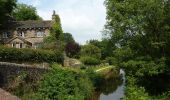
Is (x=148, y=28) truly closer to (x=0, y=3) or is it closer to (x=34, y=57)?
(x=34, y=57)

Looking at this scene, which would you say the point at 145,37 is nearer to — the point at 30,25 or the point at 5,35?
the point at 30,25

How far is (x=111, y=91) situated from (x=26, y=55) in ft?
38.8

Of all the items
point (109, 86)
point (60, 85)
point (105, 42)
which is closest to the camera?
point (60, 85)

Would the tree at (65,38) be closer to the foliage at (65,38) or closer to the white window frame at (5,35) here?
the foliage at (65,38)

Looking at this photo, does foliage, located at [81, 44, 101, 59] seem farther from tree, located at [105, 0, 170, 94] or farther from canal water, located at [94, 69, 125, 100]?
tree, located at [105, 0, 170, 94]

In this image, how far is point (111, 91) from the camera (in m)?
54.4

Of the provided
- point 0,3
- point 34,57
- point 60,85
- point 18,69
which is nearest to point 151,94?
point 60,85

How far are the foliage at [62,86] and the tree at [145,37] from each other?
17.4 ft

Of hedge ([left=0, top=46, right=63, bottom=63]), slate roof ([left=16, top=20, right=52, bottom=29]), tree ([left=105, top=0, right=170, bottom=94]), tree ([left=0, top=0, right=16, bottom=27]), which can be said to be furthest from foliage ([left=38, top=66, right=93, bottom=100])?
slate roof ([left=16, top=20, right=52, bottom=29])

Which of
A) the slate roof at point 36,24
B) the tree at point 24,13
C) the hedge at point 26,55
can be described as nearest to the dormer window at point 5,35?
the slate roof at point 36,24

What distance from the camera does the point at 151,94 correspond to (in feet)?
130

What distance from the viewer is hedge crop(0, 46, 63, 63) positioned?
4894 centimetres

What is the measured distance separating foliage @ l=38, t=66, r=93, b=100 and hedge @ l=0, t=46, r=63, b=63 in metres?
13.1

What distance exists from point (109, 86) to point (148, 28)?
20.1 metres
